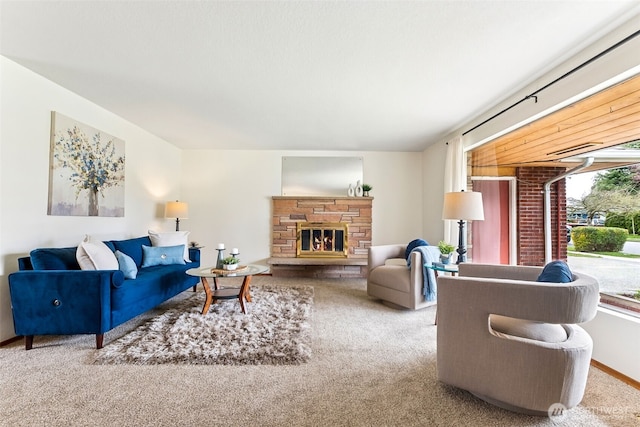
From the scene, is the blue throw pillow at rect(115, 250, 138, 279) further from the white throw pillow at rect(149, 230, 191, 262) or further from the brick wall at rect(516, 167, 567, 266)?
the brick wall at rect(516, 167, 567, 266)

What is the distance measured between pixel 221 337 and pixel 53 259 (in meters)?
1.60

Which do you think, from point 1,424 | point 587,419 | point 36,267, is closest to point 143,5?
point 36,267

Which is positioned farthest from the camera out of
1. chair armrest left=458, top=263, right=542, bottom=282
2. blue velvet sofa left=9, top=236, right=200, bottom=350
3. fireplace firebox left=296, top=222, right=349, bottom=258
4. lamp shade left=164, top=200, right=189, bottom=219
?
fireplace firebox left=296, top=222, right=349, bottom=258

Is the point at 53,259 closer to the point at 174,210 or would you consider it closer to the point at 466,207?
the point at 174,210

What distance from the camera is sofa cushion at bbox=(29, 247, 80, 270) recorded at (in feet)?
8.04

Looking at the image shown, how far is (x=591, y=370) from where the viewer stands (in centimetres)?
212

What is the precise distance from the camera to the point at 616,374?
2041mm

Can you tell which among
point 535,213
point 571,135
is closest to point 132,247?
point 571,135

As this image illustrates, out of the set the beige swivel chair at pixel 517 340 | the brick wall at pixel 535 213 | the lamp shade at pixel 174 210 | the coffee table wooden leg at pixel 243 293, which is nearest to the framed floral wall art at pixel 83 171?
the lamp shade at pixel 174 210

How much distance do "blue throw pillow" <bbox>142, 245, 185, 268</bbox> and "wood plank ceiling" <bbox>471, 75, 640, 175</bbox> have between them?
424 cm

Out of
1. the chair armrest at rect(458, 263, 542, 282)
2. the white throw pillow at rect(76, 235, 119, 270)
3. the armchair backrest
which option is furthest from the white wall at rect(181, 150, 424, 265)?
the armchair backrest

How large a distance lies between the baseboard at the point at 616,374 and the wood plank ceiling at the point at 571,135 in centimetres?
177

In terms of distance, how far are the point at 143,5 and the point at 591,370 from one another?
396 centimetres

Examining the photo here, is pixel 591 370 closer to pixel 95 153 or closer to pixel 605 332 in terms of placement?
pixel 605 332
